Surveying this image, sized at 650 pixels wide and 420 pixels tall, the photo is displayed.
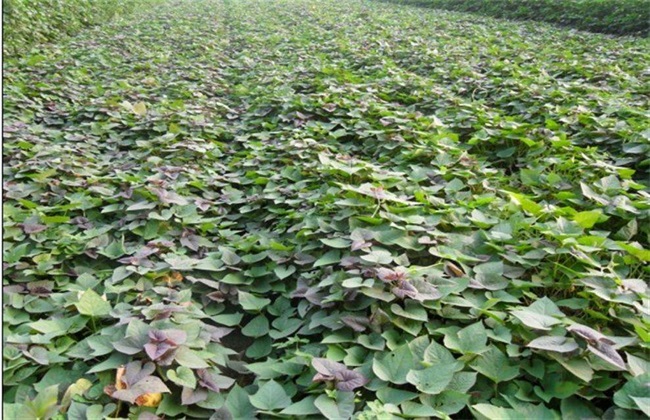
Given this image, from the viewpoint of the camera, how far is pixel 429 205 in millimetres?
2145

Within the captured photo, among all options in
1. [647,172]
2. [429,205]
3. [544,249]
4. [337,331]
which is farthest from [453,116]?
[337,331]

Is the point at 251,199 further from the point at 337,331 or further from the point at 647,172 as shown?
the point at 647,172

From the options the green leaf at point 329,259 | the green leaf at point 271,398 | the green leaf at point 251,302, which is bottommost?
the green leaf at point 251,302

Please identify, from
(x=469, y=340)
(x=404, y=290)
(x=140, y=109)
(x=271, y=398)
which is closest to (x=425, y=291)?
(x=404, y=290)

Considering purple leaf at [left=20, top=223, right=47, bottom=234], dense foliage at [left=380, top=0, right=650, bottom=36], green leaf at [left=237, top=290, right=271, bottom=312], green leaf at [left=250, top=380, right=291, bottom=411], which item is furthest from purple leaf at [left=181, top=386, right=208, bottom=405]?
dense foliage at [left=380, top=0, right=650, bottom=36]

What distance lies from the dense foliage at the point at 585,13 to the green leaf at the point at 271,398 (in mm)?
7953

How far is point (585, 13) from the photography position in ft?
27.9

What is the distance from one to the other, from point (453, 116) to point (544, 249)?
202 centimetres

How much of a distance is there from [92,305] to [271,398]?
2.38 feet

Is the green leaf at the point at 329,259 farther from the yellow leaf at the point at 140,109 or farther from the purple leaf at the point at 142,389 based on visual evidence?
the yellow leaf at the point at 140,109

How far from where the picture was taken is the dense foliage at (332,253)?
1.30 metres

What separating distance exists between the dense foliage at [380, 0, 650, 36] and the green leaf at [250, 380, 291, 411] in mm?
7953

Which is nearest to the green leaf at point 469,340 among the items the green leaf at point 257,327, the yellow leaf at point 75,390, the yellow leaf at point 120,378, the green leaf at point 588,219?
the green leaf at point 257,327

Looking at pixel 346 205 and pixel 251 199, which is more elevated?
pixel 346 205
